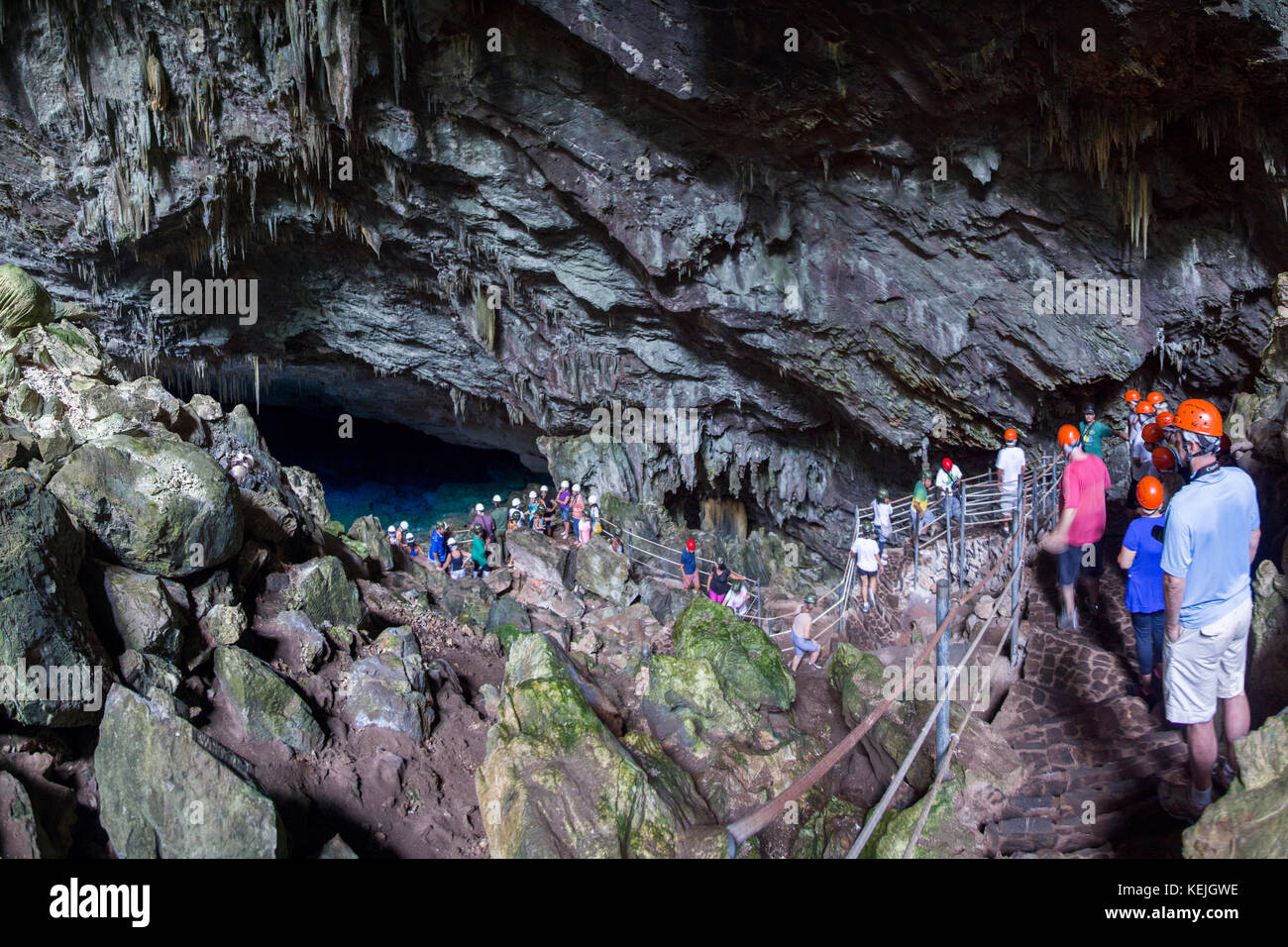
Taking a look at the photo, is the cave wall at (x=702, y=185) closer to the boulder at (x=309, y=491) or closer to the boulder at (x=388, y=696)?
the boulder at (x=309, y=491)

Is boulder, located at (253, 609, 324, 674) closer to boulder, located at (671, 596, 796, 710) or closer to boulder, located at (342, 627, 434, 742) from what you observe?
boulder, located at (342, 627, 434, 742)

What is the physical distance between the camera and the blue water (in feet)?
73.8

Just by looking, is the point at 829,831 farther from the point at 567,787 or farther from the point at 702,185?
the point at 702,185

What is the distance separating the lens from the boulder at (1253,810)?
281cm

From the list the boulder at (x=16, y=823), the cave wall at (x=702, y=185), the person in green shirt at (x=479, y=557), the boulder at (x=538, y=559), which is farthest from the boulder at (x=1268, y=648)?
the person in green shirt at (x=479, y=557)

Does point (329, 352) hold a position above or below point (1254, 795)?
above

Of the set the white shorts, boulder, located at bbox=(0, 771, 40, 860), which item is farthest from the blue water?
the white shorts

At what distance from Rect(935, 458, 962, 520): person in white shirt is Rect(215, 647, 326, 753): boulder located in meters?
7.53

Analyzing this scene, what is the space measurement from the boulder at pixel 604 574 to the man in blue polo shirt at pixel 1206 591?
10043mm

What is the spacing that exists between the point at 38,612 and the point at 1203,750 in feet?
22.5
